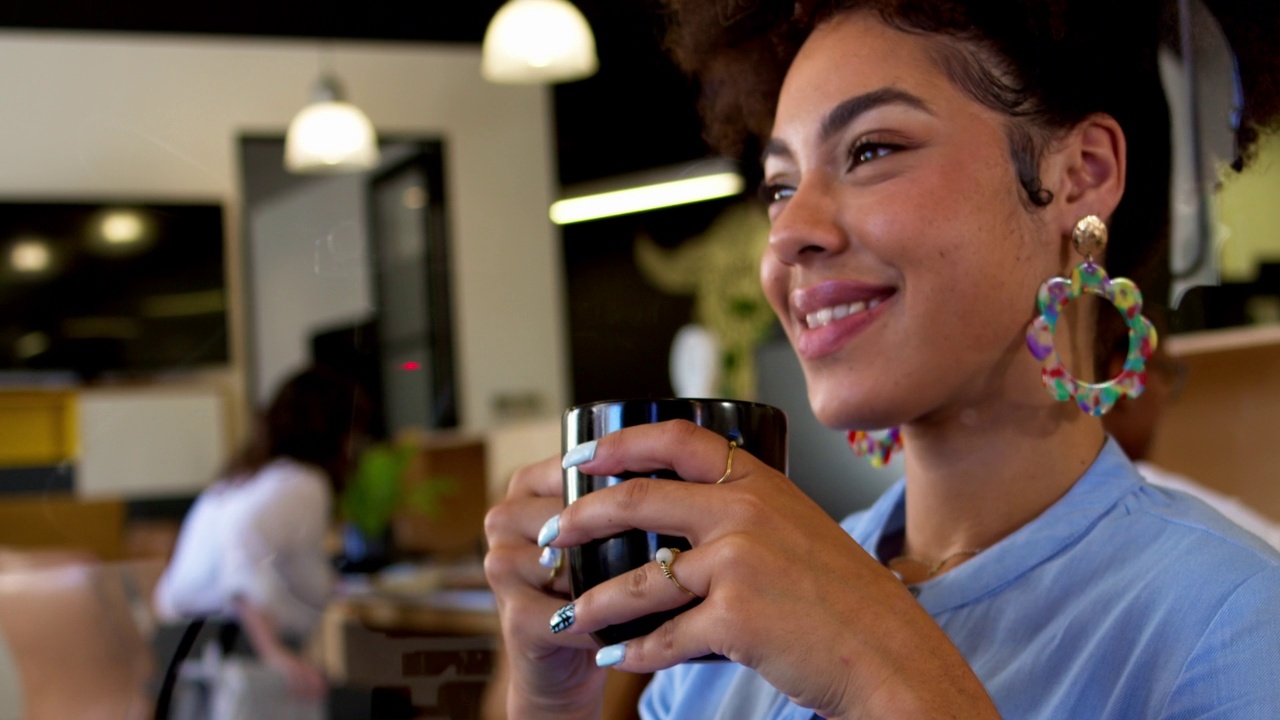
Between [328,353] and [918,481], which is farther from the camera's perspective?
[328,353]

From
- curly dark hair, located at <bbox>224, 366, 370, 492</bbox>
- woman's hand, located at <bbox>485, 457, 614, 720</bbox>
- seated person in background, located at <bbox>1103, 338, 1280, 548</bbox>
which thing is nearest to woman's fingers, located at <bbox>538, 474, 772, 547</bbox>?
woman's hand, located at <bbox>485, 457, 614, 720</bbox>

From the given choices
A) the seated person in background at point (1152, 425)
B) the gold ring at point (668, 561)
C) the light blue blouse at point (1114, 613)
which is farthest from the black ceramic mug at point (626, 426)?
the seated person in background at point (1152, 425)

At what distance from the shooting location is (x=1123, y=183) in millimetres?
468

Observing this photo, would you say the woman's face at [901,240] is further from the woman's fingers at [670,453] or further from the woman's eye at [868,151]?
the woman's fingers at [670,453]

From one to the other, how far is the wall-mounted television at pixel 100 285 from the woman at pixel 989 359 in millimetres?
1390

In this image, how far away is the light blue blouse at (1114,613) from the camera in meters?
0.38

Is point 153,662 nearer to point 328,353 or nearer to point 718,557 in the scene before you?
point 328,353

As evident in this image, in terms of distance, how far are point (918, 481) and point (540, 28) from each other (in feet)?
1.12

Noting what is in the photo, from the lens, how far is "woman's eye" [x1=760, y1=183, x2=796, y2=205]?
19.1 inches

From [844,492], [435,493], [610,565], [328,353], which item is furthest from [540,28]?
[435,493]

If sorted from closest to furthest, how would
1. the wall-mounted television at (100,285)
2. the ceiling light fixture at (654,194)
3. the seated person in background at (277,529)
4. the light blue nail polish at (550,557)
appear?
the light blue nail polish at (550,557) → the ceiling light fixture at (654,194) → the seated person in background at (277,529) → the wall-mounted television at (100,285)

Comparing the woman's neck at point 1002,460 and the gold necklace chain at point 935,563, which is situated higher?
the woman's neck at point 1002,460

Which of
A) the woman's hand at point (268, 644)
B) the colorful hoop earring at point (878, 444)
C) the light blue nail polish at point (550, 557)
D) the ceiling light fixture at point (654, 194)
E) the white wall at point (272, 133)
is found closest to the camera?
the light blue nail polish at point (550, 557)

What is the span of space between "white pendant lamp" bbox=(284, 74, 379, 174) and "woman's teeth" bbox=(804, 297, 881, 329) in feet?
4.55
